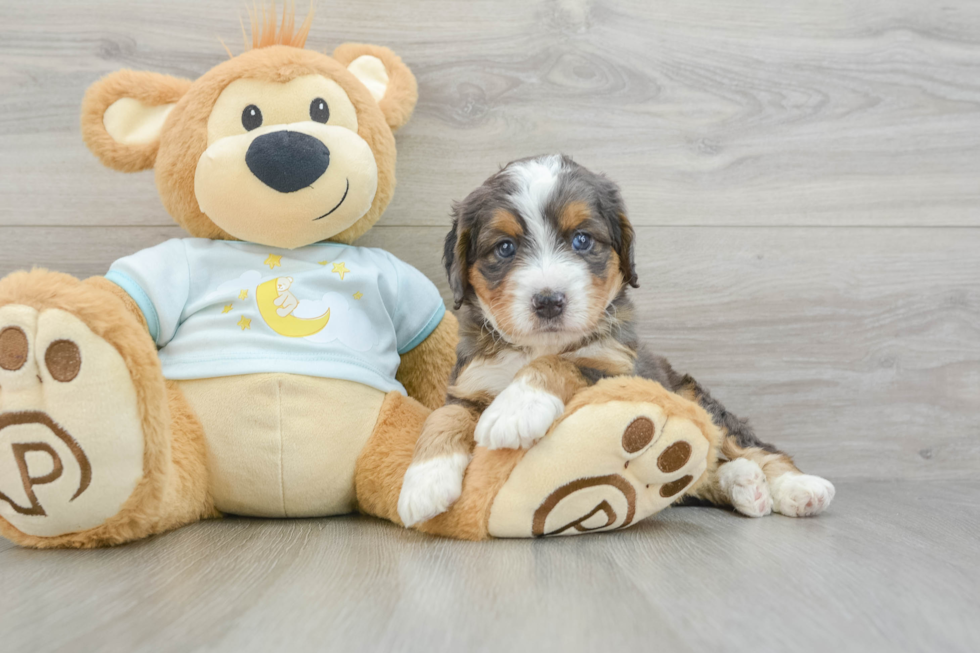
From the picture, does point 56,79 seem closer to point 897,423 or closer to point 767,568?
point 767,568

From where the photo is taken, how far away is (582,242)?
1.78 metres

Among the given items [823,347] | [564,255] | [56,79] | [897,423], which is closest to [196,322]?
[564,255]

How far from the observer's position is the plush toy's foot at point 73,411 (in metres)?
1.40

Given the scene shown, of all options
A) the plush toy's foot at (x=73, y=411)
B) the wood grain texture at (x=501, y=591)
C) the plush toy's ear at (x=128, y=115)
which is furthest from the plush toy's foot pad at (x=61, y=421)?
the plush toy's ear at (x=128, y=115)

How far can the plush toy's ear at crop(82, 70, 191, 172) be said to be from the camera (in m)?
1.92

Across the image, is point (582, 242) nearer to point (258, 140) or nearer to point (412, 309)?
point (412, 309)

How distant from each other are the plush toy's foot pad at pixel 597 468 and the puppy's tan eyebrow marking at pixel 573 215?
1.57 ft

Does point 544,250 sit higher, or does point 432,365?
point 544,250

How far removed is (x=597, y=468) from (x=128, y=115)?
1626mm

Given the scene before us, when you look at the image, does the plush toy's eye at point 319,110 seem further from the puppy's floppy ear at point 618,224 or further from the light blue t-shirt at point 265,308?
the puppy's floppy ear at point 618,224

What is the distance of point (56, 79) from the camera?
233cm

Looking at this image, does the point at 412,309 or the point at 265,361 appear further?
the point at 412,309

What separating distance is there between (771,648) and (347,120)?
1.62 m

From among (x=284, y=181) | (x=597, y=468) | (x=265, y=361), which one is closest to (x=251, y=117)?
(x=284, y=181)
